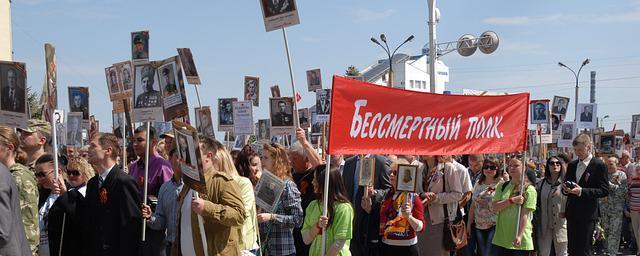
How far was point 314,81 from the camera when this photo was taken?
20.8 metres

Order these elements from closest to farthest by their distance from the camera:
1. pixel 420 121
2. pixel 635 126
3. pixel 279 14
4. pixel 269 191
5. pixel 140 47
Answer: pixel 269 191 → pixel 420 121 → pixel 279 14 → pixel 140 47 → pixel 635 126

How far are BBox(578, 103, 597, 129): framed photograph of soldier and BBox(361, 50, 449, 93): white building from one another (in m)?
71.8

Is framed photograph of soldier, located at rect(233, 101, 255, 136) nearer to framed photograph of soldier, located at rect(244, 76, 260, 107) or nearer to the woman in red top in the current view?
framed photograph of soldier, located at rect(244, 76, 260, 107)

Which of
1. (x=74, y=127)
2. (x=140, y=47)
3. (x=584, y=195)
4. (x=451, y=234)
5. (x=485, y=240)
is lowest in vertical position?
(x=485, y=240)

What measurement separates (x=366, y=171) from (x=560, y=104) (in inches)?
563

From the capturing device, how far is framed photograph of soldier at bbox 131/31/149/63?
10.4m

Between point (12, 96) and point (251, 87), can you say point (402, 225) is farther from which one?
point (251, 87)

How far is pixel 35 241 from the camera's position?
20.6 feet

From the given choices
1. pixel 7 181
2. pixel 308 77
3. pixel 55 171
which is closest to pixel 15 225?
pixel 7 181

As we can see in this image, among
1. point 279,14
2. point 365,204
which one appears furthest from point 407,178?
point 279,14

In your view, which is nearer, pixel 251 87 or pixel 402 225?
pixel 402 225

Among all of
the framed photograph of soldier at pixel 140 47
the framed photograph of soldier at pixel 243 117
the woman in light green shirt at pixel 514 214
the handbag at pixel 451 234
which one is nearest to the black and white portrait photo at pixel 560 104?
the framed photograph of soldier at pixel 243 117

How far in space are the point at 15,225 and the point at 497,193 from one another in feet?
21.6

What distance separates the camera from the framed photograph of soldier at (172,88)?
8.53m
